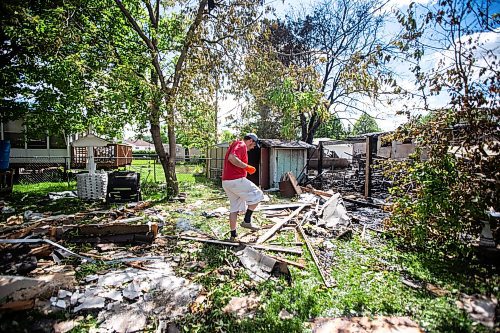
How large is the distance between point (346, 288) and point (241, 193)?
2470 millimetres

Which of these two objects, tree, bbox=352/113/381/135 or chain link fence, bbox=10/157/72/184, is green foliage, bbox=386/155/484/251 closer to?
tree, bbox=352/113/381/135

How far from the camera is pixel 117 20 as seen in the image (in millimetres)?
11180

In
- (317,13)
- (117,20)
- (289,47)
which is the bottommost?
(117,20)

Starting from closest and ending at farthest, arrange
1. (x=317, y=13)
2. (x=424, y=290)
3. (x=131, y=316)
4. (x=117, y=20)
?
(x=131, y=316), (x=424, y=290), (x=117, y=20), (x=317, y=13)

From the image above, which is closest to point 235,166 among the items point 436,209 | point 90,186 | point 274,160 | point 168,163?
point 436,209

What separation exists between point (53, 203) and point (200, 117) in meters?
6.09

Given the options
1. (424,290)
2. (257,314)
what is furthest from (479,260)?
(257,314)

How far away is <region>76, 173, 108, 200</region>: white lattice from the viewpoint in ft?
31.0

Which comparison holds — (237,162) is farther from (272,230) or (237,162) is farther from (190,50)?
(190,50)

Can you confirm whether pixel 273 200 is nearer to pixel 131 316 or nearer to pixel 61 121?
pixel 131 316

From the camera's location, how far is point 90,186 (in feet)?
31.2

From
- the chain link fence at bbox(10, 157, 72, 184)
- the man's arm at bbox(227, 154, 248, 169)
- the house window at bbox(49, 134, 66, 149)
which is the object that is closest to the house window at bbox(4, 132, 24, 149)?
the chain link fence at bbox(10, 157, 72, 184)

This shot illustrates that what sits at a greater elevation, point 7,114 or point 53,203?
point 7,114

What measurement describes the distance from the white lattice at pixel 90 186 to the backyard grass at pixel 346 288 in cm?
626
